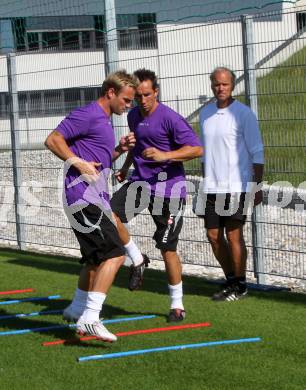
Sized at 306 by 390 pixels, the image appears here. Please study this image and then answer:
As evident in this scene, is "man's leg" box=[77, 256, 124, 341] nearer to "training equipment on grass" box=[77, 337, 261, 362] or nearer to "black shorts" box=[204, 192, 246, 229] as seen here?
"training equipment on grass" box=[77, 337, 261, 362]

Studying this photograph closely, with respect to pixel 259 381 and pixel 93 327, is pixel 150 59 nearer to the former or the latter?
pixel 93 327

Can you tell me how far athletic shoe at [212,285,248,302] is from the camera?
9766mm

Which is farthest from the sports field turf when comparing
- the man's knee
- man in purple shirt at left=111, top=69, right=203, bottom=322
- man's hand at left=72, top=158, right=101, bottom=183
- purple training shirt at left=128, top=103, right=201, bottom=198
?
man's hand at left=72, top=158, right=101, bottom=183

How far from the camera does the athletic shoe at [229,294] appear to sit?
9766mm

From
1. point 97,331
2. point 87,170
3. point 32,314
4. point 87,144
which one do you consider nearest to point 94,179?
point 87,170

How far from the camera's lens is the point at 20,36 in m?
20.7

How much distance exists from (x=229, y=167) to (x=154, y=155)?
1.25 metres

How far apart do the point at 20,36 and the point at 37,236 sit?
23.5 feet

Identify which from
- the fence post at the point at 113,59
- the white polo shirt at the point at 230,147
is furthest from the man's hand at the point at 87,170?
the fence post at the point at 113,59

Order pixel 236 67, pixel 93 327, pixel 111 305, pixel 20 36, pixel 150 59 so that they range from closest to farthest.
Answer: pixel 93 327 → pixel 111 305 → pixel 236 67 → pixel 150 59 → pixel 20 36

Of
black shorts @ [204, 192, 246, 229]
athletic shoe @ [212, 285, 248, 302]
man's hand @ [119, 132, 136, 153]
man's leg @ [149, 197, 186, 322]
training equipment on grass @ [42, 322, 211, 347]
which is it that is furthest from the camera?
athletic shoe @ [212, 285, 248, 302]

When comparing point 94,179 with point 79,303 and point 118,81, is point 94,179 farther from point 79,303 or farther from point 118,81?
point 79,303

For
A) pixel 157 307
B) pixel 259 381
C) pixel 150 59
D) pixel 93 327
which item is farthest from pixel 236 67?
pixel 259 381

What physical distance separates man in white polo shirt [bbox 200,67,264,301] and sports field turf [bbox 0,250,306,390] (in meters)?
0.49
